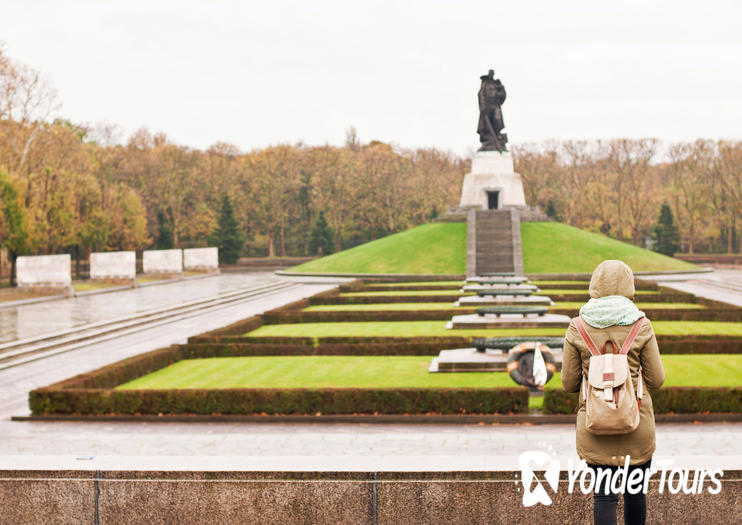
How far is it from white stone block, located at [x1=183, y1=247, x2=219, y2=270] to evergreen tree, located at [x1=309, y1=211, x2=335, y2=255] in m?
16.8

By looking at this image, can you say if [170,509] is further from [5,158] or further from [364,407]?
[5,158]

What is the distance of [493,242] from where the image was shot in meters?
51.3

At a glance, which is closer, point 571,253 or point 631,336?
point 631,336

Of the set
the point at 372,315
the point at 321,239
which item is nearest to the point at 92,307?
the point at 372,315

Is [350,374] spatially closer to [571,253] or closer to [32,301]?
[32,301]

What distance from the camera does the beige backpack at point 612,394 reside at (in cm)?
461

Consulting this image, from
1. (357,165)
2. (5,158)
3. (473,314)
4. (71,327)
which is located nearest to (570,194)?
(357,165)

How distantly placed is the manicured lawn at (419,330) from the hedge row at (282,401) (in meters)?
7.77

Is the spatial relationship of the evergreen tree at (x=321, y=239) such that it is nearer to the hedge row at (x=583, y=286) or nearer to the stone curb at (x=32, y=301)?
the stone curb at (x=32, y=301)

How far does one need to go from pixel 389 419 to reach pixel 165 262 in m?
44.8

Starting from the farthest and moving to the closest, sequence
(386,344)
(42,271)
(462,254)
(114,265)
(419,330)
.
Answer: (462,254) → (114,265) → (42,271) → (419,330) → (386,344)

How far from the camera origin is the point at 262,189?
82125 millimetres

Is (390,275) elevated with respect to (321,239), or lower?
lower

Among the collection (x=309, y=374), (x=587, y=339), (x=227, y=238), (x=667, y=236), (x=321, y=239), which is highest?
(x=227, y=238)
